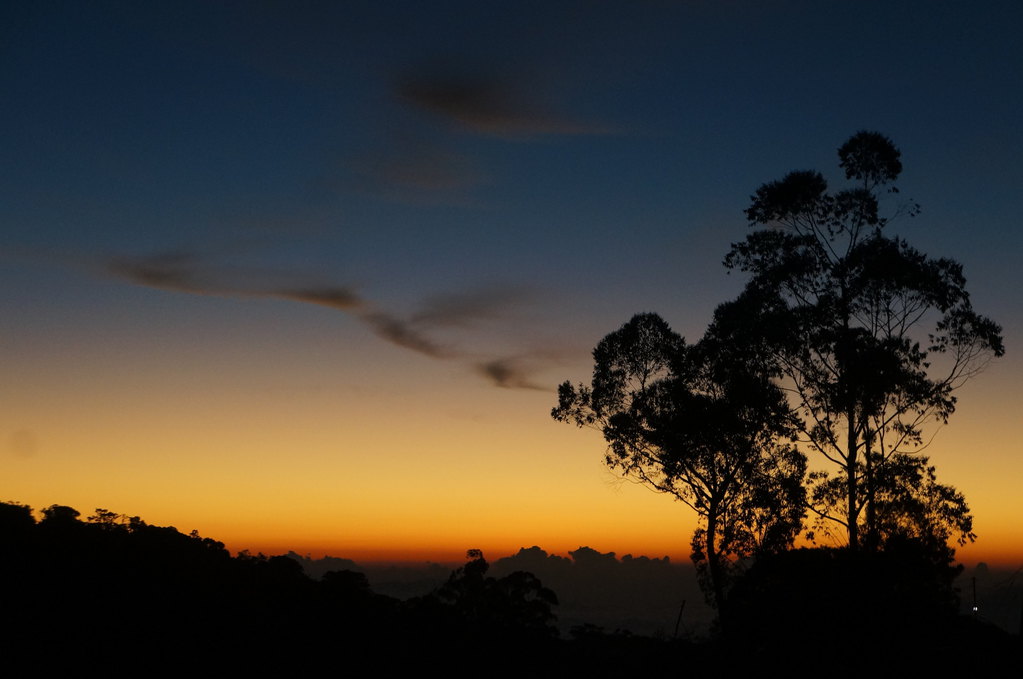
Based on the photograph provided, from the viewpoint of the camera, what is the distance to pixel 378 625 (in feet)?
106

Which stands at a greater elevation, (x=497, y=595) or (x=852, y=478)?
(x=852, y=478)

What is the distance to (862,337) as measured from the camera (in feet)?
109

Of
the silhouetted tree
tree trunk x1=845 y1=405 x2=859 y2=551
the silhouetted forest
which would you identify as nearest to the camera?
the silhouetted forest

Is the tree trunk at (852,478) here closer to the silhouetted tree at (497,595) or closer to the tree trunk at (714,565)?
the tree trunk at (714,565)

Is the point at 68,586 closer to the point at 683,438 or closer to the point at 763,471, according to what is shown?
the point at 683,438

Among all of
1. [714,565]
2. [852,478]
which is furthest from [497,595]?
[852,478]

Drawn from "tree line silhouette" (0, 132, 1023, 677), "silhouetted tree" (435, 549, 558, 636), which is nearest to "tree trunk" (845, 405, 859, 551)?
"tree line silhouette" (0, 132, 1023, 677)

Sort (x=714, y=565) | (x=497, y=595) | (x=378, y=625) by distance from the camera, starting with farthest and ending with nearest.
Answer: (x=497, y=595)
(x=714, y=565)
(x=378, y=625)

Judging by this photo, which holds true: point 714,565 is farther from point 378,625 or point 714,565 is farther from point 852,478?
point 378,625

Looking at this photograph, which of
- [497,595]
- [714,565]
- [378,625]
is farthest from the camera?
[497,595]

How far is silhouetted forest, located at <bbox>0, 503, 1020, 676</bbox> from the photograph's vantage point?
25.7m

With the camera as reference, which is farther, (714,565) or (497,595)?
(497,595)

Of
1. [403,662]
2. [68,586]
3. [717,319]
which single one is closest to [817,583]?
[717,319]

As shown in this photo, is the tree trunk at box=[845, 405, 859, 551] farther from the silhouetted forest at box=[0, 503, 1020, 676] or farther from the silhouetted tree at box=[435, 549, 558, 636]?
the silhouetted tree at box=[435, 549, 558, 636]
